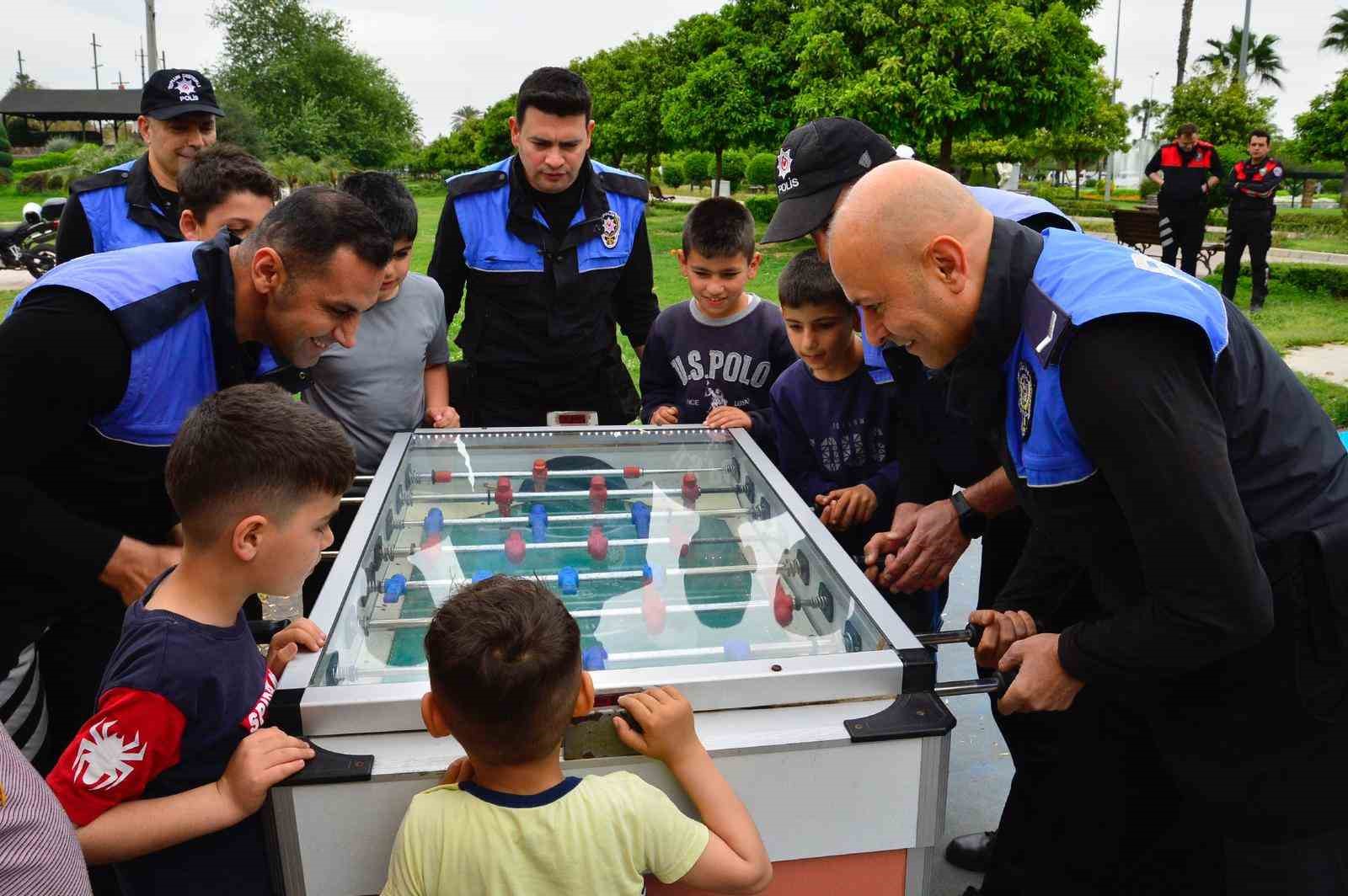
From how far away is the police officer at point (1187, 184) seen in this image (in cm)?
1050

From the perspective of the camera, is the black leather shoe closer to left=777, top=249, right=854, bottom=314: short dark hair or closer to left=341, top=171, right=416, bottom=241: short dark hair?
left=777, top=249, right=854, bottom=314: short dark hair

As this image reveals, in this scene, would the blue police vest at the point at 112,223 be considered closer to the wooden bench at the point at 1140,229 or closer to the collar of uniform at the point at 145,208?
the collar of uniform at the point at 145,208

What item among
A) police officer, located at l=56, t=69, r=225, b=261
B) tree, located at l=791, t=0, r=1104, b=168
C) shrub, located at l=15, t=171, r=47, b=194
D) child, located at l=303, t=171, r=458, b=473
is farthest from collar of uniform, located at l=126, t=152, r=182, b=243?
shrub, located at l=15, t=171, r=47, b=194

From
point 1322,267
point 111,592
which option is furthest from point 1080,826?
point 1322,267

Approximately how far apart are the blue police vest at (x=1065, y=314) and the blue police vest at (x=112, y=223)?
9.34 feet

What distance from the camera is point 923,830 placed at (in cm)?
143

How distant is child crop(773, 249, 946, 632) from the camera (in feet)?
8.25

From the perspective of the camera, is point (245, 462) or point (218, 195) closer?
point (245, 462)

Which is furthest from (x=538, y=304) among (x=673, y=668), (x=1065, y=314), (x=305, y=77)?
(x=305, y=77)

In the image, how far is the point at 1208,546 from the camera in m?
1.24

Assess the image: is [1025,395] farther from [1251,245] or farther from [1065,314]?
[1251,245]

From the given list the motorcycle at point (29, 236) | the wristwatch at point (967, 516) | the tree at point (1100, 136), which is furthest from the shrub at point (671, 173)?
the wristwatch at point (967, 516)

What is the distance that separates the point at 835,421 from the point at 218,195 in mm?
1910

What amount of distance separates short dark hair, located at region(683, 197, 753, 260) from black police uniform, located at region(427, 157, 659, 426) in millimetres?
345
